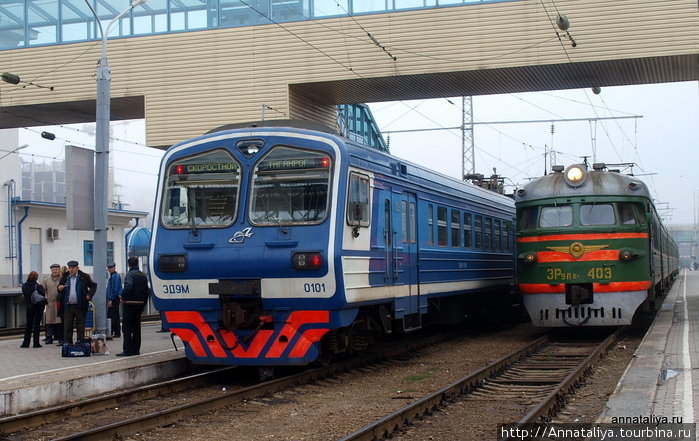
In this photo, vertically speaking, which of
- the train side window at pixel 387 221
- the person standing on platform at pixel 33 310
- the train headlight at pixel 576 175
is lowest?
the person standing on platform at pixel 33 310

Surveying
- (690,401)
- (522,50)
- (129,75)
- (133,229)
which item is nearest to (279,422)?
(690,401)

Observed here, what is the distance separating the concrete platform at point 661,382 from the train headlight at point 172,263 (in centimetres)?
561

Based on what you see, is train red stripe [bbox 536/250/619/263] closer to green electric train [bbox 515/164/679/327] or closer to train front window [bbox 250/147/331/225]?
green electric train [bbox 515/164/679/327]

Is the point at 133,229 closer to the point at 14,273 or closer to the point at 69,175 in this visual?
the point at 14,273

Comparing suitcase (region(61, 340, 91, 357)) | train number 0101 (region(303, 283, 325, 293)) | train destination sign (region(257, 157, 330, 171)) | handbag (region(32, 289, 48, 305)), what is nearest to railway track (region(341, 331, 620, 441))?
train number 0101 (region(303, 283, 325, 293))

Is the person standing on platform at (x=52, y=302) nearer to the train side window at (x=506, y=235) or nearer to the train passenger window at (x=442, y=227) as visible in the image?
the train passenger window at (x=442, y=227)

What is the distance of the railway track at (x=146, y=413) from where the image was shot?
812cm

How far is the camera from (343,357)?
1295 centimetres

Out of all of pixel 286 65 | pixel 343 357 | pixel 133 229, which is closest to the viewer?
pixel 343 357

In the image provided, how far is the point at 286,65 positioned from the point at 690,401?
14.3 metres

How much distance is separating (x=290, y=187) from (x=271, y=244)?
2.68 feet

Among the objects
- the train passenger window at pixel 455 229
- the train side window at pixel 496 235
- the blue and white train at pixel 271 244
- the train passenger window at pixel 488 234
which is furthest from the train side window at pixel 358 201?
the train side window at pixel 496 235

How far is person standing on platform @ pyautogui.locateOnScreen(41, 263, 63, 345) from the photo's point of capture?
49.5ft

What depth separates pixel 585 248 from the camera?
15367mm
